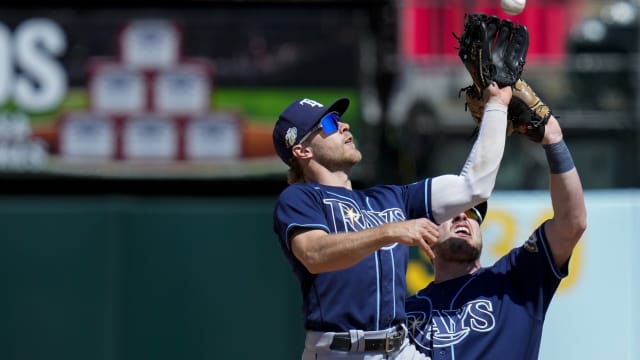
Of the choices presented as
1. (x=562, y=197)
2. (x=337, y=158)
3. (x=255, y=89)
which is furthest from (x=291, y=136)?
(x=255, y=89)

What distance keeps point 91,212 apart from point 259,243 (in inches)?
36.0

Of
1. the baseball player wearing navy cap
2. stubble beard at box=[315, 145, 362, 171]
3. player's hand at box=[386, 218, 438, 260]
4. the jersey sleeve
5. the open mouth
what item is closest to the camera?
player's hand at box=[386, 218, 438, 260]

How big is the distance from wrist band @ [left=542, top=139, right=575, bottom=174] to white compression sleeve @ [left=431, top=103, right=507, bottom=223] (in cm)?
25

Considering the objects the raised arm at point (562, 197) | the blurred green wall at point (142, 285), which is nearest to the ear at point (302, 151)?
the raised arm at point (562, 197)

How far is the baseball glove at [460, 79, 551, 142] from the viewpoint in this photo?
3047 mm

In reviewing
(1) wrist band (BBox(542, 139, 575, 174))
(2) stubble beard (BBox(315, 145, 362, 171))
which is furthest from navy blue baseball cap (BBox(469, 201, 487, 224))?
(2) stubble beard (BBox(315, 145, 362, 171))

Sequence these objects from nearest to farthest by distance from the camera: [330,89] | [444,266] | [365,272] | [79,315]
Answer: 1. [365,272]
2. [444,266]
3. [79,315]
4. [330,89]

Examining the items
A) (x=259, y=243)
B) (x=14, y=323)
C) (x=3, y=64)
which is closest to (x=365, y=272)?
(x=259, y=243)

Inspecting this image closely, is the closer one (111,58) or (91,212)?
(91,212)

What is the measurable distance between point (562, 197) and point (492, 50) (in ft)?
1.69

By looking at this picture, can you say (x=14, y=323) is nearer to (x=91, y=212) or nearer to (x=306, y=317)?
(x=91, y=212)

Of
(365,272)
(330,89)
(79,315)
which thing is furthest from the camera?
(330,89)

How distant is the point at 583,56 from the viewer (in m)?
6.62

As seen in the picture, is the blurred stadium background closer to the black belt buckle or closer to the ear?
the ear
